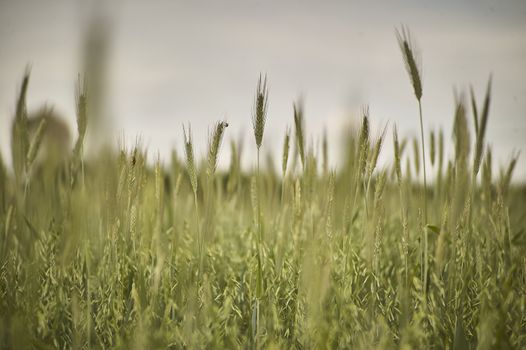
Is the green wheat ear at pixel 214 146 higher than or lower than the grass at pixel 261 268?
higher

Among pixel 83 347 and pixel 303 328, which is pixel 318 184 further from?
pixel 83 347

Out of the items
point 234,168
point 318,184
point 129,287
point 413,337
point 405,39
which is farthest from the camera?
point 234,168

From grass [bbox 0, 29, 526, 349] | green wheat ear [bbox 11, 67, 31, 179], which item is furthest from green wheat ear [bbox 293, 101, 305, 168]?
green wheat ear [bbox 11, 67, 31, 179]

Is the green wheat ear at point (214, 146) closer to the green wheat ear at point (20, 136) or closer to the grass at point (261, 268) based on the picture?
the grass at point (261, 268)

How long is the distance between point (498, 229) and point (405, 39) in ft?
1.63

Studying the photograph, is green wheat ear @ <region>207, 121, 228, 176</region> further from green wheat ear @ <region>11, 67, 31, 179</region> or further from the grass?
green wheat ear @ <region>11, 67, 31, 179</region>

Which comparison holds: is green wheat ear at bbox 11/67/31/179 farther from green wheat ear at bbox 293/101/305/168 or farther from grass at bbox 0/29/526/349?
green wheat ear at bbox 293/101/305/168

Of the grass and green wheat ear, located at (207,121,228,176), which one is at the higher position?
green wheat ear, located at (207,121,228,176)

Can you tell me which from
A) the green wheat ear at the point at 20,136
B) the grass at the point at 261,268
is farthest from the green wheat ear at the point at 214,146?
the green wheat ear at the point at 20,136

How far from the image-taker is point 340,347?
2.59 feet

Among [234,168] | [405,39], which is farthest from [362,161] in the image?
[234,168]

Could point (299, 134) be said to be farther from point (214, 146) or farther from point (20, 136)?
point (20, 136)

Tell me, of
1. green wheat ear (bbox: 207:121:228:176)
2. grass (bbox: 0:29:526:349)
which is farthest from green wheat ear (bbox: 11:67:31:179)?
green wheat ear (bbox: 207:121:228:176)

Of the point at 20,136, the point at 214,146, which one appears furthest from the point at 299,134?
the point at 20,136
